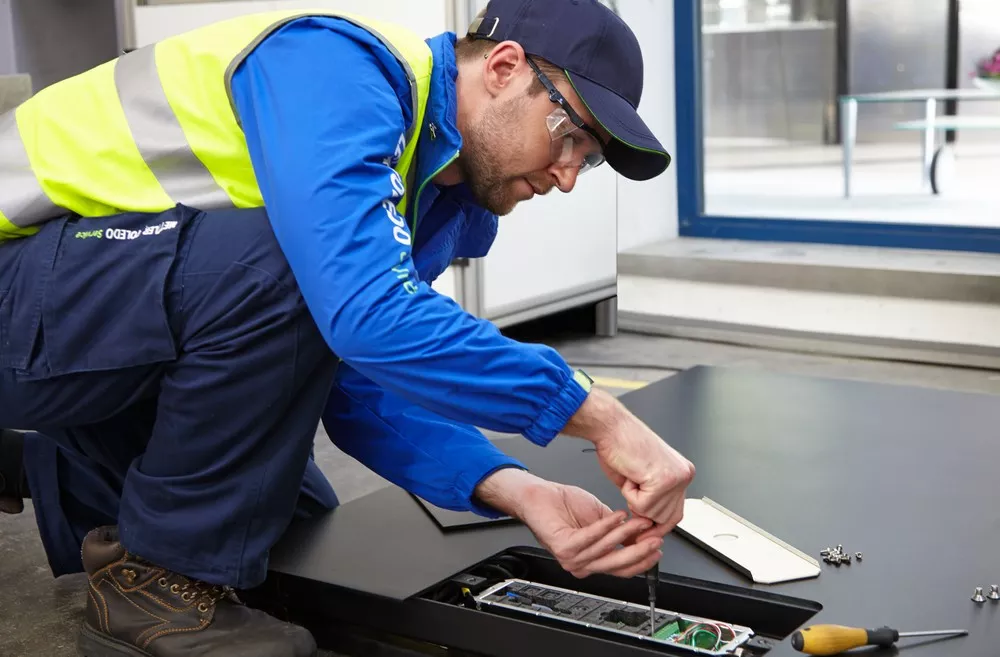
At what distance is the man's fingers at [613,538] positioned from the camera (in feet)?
4.04

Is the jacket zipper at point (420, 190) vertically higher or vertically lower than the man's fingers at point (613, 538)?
higher

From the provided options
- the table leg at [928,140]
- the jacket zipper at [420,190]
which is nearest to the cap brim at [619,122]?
the jacket zipper at [420,190]

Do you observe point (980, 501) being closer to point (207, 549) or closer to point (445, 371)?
point (445, 371)

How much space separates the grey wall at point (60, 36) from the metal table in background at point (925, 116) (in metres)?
2.91

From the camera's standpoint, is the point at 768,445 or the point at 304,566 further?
the point at 768,445

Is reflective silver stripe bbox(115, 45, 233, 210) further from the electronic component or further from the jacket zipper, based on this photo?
the electronic component

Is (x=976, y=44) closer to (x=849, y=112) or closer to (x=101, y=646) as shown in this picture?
(x=849, y=112)

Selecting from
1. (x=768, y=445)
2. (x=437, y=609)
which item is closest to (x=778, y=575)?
(x=437, y=609)

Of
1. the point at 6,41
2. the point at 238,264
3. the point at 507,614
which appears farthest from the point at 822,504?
the point at 6,41

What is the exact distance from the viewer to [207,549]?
4.48 feet

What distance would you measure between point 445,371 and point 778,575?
474 mm

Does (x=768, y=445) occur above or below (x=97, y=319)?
below

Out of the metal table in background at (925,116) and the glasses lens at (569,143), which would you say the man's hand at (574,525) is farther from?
the metal table in background at (925,116)

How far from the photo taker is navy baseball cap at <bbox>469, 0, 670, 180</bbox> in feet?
4.20
